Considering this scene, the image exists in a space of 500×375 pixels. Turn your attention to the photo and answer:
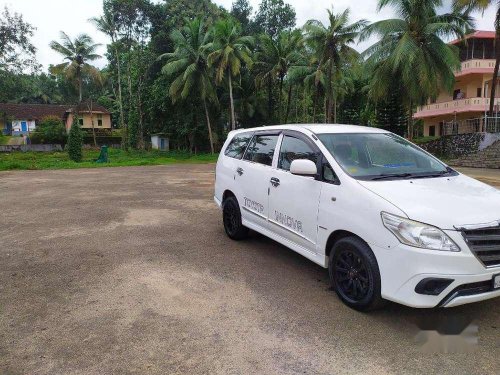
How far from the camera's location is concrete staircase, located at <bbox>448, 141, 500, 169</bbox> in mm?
20688

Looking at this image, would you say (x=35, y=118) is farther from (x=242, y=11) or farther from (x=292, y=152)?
(x=292, y=152)

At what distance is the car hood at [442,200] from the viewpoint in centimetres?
316

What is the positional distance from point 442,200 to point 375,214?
1.94 feet

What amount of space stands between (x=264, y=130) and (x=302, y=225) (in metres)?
1.78

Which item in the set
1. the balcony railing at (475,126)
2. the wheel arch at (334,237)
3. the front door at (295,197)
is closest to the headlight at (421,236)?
the wheel arch at (334,237)

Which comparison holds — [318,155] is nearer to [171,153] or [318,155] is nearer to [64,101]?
[171,153]

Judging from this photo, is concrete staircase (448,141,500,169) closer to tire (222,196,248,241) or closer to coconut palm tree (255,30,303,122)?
coconut palm tree (255,30,303,122)

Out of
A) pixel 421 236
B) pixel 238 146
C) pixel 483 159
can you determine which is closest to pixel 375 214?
pixel 421 236

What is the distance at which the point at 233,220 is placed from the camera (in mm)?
6125

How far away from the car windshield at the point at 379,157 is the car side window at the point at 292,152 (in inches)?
8.2

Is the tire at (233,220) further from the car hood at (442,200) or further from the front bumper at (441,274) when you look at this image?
the front bumper at (441,274)

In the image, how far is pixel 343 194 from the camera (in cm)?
377

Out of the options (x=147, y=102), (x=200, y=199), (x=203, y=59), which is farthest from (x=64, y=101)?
(x=200, y=199)

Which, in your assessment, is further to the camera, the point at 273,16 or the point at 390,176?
the point at 273,16
